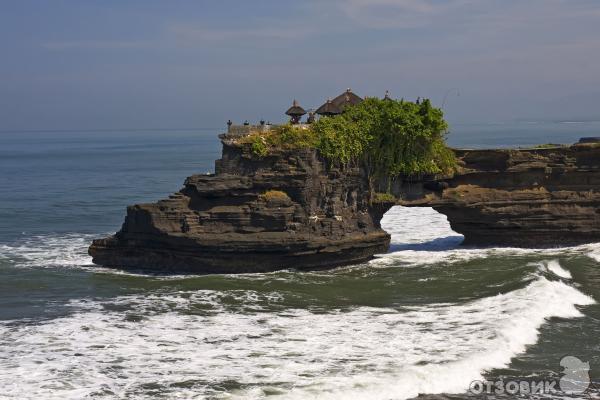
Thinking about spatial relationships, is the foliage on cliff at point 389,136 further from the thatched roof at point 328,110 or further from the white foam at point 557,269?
the white foam at point 557,269

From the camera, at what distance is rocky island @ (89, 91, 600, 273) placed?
1153 inches

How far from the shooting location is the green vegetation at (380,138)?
99.1 ft

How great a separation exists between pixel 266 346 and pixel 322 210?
431 inches

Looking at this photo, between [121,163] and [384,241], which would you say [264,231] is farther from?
[121,163]

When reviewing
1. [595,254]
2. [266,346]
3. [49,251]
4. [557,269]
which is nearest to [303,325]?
[266,346]

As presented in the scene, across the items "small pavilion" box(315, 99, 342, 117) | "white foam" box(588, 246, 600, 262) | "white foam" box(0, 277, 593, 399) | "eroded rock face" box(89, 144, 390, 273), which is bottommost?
"white foam" box(0, 277, 593, 399)

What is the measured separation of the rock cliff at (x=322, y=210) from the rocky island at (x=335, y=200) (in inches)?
1.7

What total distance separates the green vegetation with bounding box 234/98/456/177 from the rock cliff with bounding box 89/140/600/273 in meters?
0.59

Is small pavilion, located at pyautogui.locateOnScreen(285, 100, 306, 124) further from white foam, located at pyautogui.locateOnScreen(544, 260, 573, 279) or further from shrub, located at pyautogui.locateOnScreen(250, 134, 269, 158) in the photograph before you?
white foam, located at pyautogui.locateOnScreen(544, 260, 573, 279)

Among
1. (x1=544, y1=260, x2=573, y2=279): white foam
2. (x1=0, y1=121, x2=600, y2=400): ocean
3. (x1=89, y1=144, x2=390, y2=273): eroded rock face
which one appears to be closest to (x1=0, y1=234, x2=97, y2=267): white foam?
(x1=0, y1=121, x2=600, y2=400): ocean

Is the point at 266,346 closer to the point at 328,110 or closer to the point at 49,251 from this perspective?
the point at 328,110

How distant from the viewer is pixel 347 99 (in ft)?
111

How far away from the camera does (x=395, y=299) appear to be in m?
25.1

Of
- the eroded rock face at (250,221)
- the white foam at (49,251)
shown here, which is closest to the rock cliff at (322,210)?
the eroded rock face at (250,221)
